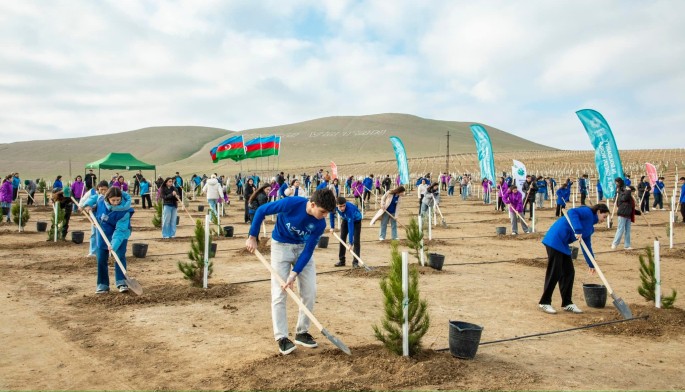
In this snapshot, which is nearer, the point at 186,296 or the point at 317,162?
the point at 186,296

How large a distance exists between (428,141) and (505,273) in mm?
136680

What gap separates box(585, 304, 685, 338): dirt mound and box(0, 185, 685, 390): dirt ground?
2cm

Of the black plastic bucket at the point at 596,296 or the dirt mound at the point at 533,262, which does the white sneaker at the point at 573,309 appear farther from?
the dirt mound at the point at 533,262

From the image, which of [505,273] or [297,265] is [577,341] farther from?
[505,273]

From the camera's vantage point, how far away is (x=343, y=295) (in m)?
8.32

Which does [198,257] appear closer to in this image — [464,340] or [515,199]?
Answer: [464,340]

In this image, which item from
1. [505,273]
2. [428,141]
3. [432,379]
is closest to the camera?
[432,379]

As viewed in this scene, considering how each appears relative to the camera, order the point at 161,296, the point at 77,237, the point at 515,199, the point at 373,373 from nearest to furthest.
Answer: the point at 373,373 < the point at 161,296 < the point at 77,237 < the point at 515,199

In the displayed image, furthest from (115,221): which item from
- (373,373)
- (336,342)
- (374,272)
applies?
(373,373)

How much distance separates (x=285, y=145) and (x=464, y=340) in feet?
446

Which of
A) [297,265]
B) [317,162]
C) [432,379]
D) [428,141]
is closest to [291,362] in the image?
[297,265]

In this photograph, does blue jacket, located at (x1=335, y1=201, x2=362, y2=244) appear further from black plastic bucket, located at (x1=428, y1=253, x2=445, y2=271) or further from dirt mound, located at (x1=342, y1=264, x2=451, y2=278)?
black plastic bucket, located at (x1=428, y1=253, x2=445, y2=271)

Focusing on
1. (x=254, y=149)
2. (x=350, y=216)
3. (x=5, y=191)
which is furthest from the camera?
(x=254, y=149)

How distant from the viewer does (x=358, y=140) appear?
474 feet
